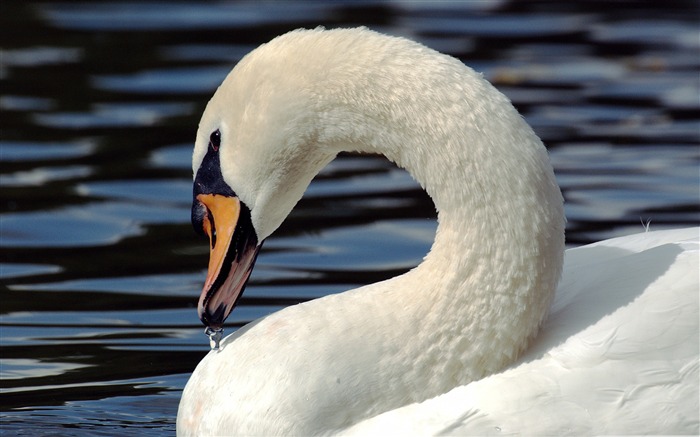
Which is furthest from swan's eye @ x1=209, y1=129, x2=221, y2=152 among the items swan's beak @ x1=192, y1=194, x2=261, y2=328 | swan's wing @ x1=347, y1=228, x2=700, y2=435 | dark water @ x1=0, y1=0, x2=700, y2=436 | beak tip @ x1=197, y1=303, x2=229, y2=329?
dark water @ x1=0, y1=0, x2=700, y2=436

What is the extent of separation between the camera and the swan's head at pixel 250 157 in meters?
5.29

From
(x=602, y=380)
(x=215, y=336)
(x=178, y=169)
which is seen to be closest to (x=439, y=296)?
(x=602, y=380)

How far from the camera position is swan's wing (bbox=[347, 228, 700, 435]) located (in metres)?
4.83

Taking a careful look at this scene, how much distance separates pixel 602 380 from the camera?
16.0 feet

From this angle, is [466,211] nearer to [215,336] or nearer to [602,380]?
[602,380]

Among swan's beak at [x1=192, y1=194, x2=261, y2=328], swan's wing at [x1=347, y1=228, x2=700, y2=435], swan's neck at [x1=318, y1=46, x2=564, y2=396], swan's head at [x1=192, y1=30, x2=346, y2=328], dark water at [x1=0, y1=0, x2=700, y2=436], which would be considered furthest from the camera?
dark water at [x1=0, y1=0, x2=700, y2=436]

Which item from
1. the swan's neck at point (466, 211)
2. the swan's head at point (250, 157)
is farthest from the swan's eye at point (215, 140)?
the swan's neck at point (466, 211)

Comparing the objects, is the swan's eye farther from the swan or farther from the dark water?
the dark water

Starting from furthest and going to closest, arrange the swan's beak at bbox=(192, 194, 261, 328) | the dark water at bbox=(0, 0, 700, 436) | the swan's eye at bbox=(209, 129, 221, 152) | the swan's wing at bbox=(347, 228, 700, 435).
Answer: the dark water at bbox=(0, 0, 700, 436) → the swan's beak at bbox=(192, 194, 261, 328) → the swan's eye at bbox=(209, 129, 221, 152) → the swan's wing at bbox=(347, 228, 700, 435)

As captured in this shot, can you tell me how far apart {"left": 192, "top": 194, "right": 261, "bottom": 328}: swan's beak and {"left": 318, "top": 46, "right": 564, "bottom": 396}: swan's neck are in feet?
1.71

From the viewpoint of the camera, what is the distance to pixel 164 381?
6.72 meters

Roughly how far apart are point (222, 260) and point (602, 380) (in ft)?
4.79

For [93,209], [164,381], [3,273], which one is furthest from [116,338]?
[93,209]

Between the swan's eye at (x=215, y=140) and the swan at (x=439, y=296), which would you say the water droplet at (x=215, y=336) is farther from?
the swan's eye at (x=215, y=140)
